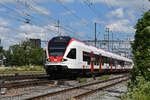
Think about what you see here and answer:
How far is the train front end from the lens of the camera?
62.4 feet

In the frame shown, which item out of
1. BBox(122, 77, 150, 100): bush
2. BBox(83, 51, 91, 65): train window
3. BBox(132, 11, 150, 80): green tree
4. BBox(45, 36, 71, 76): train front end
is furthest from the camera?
BBox(83, 51, 91, 65): train window

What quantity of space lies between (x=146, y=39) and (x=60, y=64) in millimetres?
9765

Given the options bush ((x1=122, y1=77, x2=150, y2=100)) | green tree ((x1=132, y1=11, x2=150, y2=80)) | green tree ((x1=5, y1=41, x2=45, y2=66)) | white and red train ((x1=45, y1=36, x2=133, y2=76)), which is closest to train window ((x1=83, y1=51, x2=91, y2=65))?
white and red train ((x1=45, y1=36, x2=133, y2=76))

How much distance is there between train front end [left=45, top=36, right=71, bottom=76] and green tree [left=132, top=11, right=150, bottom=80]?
9.32 metres

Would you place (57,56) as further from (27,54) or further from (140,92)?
(27,54)

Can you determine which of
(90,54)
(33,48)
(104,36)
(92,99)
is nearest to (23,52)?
(33,48)

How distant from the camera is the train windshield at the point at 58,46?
1950 cm

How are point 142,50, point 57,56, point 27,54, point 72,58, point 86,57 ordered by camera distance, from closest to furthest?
point 142,50, point 57,56, point 72,58, point 86,57, point 27,54

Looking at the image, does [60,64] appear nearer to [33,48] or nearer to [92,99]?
[92,99]

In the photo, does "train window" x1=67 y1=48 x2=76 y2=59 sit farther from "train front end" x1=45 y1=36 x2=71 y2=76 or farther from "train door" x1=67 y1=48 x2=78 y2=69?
"train front end" x1=45 y1=36 x2=71 y2=76

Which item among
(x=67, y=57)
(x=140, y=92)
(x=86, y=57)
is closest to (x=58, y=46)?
(x=67, y=57)

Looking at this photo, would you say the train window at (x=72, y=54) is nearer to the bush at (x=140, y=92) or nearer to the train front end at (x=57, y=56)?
the train front end at (x=57, y=56)

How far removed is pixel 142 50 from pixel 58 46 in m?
10.5

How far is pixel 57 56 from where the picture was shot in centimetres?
1930
